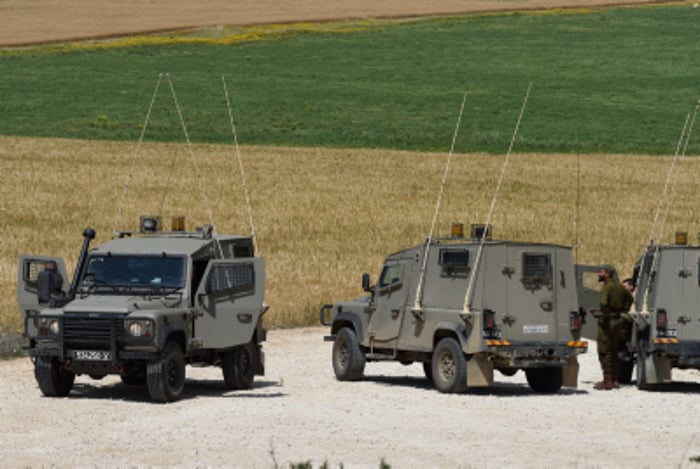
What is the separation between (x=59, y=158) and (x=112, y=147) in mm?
4739

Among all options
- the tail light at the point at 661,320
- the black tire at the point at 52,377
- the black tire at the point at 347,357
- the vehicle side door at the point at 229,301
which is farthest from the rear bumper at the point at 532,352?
the black tire at the point at 52,377

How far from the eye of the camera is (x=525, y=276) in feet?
70.7

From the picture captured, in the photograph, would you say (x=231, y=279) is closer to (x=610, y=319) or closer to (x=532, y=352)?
(x=532, y=352)

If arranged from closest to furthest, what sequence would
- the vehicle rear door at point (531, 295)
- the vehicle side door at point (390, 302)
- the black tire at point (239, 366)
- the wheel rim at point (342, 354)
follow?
the vehicle rear door at point (531, 295)
the black tire at point (239, 366)
the vehicle side door at point (390, 302)
the wheel rim at point (342, 354)

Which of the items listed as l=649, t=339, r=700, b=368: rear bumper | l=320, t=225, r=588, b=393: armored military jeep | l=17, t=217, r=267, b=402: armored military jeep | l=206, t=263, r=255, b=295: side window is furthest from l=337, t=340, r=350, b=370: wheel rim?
l=649, t=339, r=700, b=368: rear bumper

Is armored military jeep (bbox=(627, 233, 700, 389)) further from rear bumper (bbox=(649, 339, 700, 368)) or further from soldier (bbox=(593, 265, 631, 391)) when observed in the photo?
soldier (bbox=(593, 265, 631, 391))

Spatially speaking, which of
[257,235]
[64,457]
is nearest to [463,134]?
[257,235]

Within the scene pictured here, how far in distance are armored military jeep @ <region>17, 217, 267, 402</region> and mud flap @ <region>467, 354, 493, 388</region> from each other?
9.50 ft

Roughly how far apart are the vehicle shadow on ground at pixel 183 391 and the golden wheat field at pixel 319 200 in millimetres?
6116

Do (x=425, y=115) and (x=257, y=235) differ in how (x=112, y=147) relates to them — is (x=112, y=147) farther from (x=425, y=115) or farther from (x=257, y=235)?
(x=257, y=235)

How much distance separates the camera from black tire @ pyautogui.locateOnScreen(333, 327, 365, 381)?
23000mm

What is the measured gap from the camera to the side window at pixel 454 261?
70.4ft

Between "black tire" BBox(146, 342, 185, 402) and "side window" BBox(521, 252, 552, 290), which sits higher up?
"side window" BBox(521, 252, 552, 290)

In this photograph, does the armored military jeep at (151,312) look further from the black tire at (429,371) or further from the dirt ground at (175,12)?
the dirt ground at (175,12)
